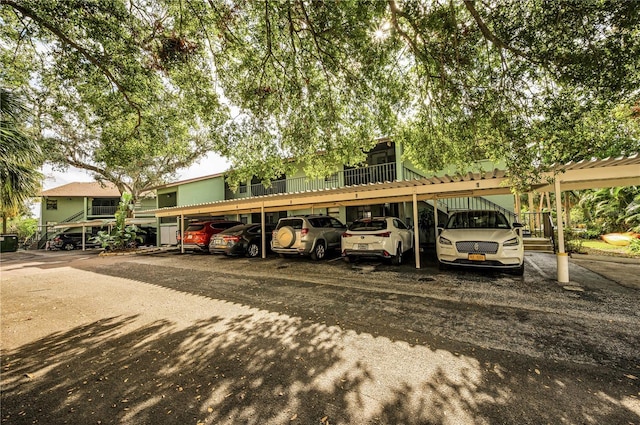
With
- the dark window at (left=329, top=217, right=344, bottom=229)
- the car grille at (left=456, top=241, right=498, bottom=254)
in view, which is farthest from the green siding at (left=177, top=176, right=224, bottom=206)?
the car grille at (left=456, top=241, right=498, bottom=254)

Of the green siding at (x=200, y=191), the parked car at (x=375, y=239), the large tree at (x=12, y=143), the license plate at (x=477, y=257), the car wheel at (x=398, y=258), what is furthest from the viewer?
the green siding at (x=200, y=191)

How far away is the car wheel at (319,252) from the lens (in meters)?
10.4

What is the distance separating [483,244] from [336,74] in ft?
18.3

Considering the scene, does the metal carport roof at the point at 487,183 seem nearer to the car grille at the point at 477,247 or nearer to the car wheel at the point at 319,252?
the car grille at the point at 477,247

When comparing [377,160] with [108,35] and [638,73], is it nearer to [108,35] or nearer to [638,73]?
[638,73]

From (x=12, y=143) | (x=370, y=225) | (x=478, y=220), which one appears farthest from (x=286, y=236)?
(x=12, y=143)

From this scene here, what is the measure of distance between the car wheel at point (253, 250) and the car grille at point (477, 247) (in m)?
8.49

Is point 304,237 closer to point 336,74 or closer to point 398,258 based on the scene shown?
point 398,258

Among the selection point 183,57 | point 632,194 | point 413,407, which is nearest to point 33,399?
point 413,407

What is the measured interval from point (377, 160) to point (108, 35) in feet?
43.1

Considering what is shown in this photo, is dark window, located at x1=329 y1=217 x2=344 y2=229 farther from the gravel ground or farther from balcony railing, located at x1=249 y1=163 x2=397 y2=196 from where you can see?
the gravel ground

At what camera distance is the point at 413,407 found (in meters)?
2.19

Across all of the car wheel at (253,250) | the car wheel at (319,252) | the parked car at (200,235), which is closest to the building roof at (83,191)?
the parked car at (200,235)

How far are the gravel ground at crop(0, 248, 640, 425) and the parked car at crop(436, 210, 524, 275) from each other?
0.69 metres
